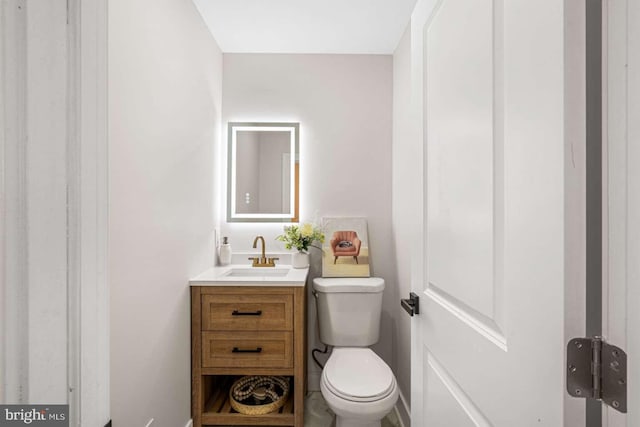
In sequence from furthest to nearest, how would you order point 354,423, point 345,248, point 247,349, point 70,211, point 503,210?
point 345,248, point 247,349, point 354,423, point 70,211, point 503,210

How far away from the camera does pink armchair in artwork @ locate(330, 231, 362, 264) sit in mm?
2463

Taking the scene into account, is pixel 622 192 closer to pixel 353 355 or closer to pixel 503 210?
pixel 503 210

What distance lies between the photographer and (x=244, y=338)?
1914 millimetres

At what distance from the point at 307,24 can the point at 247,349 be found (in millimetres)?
1973

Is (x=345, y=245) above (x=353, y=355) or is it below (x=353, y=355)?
above

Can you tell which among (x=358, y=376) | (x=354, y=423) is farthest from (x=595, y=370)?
(x=354, y=423)

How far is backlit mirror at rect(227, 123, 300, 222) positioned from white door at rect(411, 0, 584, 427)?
160 cm

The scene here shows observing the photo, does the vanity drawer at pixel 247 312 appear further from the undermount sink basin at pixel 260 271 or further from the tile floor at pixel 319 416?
the tile floor at pixel 319 416

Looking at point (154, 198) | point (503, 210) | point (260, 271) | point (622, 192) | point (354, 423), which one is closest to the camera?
point (622, 192)

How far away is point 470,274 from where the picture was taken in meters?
0.76

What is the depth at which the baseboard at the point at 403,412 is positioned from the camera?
6.64 ft

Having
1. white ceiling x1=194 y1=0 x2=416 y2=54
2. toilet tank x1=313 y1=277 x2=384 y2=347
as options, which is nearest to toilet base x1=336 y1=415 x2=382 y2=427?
toilet tank x1=313 y1=277 x2=384 y2=347

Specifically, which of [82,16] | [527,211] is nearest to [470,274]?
[527,211]

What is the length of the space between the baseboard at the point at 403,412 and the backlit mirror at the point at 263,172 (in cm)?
138
